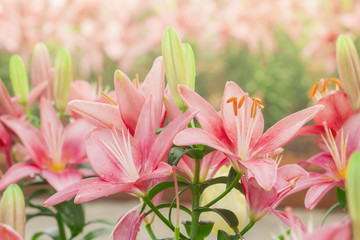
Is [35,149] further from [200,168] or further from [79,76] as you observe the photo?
[79,76]

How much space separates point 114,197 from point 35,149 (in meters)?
1.21

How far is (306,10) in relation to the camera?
54.4 inches

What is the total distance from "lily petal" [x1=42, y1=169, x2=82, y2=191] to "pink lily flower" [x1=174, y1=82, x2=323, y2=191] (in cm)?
14

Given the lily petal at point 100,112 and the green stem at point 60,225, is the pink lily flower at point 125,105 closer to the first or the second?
the lily petal at point 100,112

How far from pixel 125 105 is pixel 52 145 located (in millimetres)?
135

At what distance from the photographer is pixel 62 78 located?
458 mm

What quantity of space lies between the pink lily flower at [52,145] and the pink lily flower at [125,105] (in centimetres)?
10

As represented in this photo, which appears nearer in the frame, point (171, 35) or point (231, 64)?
point (171, 35)

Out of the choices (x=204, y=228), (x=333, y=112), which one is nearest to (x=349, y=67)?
(x=333, y=112)

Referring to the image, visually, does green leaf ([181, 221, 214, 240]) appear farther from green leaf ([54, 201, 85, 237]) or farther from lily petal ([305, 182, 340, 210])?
green leaf ([54, 201, 85, 237])

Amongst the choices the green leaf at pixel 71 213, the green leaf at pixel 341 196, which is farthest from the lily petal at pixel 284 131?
the green leaf at pixel 71 213

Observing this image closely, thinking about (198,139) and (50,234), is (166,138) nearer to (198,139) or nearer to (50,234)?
(198,139)

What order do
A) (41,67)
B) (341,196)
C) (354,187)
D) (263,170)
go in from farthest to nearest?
(41,67)
(341,196)
(263,170)
(354,187)

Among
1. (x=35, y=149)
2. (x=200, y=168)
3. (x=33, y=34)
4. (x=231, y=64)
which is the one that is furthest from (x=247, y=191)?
(x=231, y=64)
